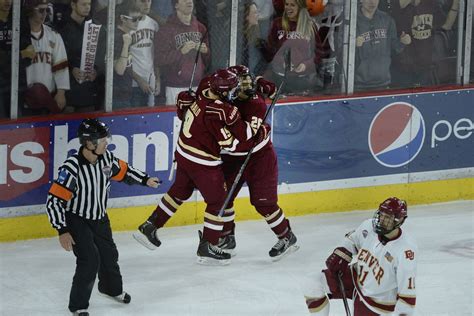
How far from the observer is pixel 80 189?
6977 millimetres

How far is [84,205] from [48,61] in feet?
5.64

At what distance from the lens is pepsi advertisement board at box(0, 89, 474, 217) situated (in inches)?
329

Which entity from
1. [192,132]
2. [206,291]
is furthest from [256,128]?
[206,291]

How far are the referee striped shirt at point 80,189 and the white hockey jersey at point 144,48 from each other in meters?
1.72

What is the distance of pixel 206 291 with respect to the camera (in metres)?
7.64

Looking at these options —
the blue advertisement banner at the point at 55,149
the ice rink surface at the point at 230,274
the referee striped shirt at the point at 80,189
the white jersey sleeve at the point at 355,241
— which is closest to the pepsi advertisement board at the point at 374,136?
the ice rink surface at the point at 230,274

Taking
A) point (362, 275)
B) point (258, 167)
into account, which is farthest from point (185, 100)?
point (362, 275)

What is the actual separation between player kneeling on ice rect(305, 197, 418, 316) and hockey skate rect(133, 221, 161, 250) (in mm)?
1935

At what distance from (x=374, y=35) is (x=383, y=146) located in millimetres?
817

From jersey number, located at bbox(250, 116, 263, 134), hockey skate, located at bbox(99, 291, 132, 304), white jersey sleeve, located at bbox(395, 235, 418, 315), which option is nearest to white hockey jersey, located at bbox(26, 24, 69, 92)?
jersey number, located at bbox(250, 116, 263, 134)

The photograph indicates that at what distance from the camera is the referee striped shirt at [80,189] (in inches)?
270

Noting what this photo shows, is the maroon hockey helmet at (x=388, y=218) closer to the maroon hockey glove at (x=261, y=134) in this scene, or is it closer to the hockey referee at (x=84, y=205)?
the hockey referee at (x=84, y=205)

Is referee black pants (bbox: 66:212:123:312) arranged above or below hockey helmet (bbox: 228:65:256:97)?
below

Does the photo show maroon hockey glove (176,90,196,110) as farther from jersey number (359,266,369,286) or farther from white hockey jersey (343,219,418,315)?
jersey number (359,266,369,286)
